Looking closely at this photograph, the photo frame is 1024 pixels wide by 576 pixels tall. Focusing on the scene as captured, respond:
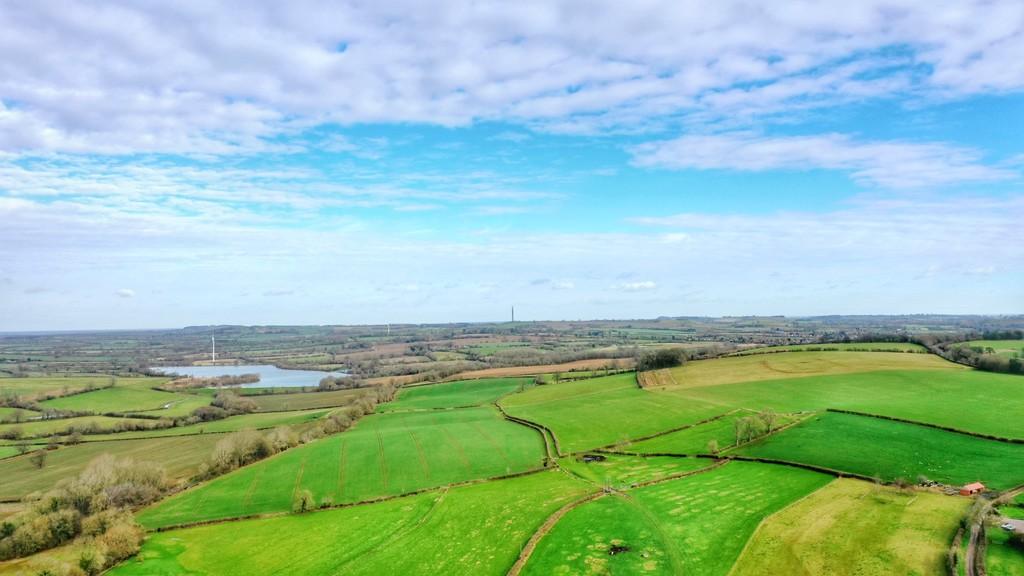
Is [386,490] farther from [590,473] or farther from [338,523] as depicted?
[590,473]

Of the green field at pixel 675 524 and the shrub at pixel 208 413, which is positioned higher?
the green field at pixel 675 524

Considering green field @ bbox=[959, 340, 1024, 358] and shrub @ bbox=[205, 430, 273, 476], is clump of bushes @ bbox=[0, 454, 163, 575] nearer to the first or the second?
shrub @ bbox=[205, 430, 273, 476]

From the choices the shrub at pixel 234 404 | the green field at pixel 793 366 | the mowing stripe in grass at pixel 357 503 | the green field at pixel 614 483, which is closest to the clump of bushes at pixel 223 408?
the shrub at pixel 234 404

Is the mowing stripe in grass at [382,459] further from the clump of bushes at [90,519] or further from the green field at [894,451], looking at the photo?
the green field at [894,451]

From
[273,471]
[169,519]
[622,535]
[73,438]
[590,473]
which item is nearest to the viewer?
[622,535]

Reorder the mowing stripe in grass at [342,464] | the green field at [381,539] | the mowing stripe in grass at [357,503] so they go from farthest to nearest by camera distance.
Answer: the mowing stripe in grass at [342,464]
the mowing stripe in grass at [357,503]
the green field at [381,539]

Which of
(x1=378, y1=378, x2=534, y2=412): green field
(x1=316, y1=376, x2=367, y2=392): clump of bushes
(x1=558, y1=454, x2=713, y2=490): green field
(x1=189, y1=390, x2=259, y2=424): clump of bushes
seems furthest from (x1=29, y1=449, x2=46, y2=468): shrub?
(x1=558, y1=454, x2=713, y2=490): green field

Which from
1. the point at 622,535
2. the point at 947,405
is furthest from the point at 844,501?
the point at 947,405
